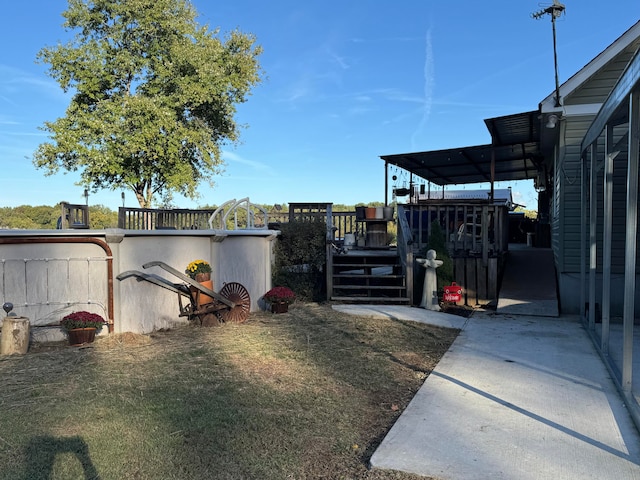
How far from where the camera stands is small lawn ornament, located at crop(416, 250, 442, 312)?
7.87m

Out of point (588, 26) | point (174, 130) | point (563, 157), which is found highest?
point (588, 26)

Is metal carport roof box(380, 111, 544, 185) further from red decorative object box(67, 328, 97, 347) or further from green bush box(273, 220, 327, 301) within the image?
red decorative object box(67, 328, 97, 347)

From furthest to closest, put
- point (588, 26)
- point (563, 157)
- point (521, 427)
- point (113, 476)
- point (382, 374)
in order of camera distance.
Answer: point (588, 26) < point (563, 157) < point (382, 374) < point (521, 427) < point (113, 476)

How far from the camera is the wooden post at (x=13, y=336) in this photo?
4812 mm

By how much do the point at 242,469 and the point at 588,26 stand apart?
472 inches

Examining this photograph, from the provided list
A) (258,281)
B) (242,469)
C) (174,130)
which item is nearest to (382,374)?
(242,469)

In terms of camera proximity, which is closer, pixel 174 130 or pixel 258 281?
pixel 258 281

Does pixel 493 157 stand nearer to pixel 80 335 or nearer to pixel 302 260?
pixel 302 260

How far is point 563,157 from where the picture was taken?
309 inches

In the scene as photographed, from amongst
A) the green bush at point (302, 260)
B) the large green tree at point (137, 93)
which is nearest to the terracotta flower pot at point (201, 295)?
the green bush at point (302, 260)

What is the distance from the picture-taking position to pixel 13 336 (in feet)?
15.9

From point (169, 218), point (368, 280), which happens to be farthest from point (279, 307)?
point (169, 218)

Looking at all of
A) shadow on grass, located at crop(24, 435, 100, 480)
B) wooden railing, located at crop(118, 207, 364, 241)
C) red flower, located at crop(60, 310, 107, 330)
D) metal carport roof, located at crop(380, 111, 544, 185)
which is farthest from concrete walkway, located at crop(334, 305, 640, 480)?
wooden railing, located at crop(118, 207, 364, 241)

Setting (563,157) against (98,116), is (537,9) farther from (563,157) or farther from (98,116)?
(98,116)
